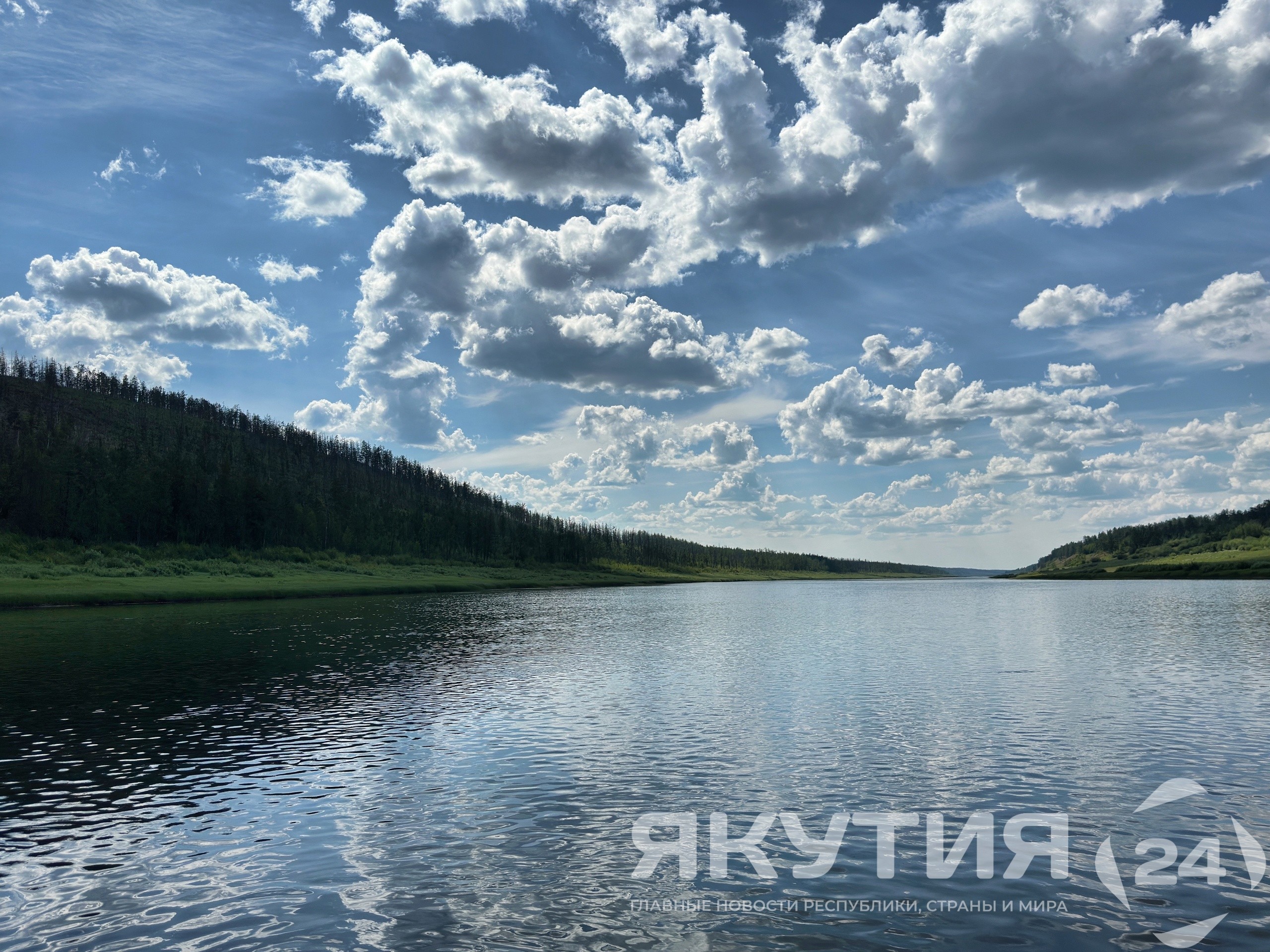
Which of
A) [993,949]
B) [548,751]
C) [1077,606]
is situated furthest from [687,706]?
[1077,606]

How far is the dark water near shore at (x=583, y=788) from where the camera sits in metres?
14.5

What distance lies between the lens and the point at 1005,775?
24125mm

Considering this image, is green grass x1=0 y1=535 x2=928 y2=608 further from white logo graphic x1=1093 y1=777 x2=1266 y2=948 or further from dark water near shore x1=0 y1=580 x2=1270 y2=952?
white logo graphic x1=1093 y1=777 x2=1266 y2=948

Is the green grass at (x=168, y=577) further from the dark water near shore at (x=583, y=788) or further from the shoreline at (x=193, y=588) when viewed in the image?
the dark water near shore at (x=583, y=788)

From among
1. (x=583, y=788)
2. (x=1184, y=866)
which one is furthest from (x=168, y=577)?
(x=1184, y=866)

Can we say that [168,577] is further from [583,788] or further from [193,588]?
[583,788]

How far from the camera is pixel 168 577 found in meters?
142

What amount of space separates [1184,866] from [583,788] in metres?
15.7

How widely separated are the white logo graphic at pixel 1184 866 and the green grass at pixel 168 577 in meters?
123

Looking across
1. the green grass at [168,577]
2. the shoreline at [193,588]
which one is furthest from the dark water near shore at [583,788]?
the green grass at [168,577]

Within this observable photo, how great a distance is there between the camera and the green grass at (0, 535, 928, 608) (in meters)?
113

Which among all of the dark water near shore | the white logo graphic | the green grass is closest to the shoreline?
the green grass

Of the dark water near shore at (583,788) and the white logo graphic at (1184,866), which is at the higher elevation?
the white logo graphic at (1184,866)

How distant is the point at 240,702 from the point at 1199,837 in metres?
40.4
